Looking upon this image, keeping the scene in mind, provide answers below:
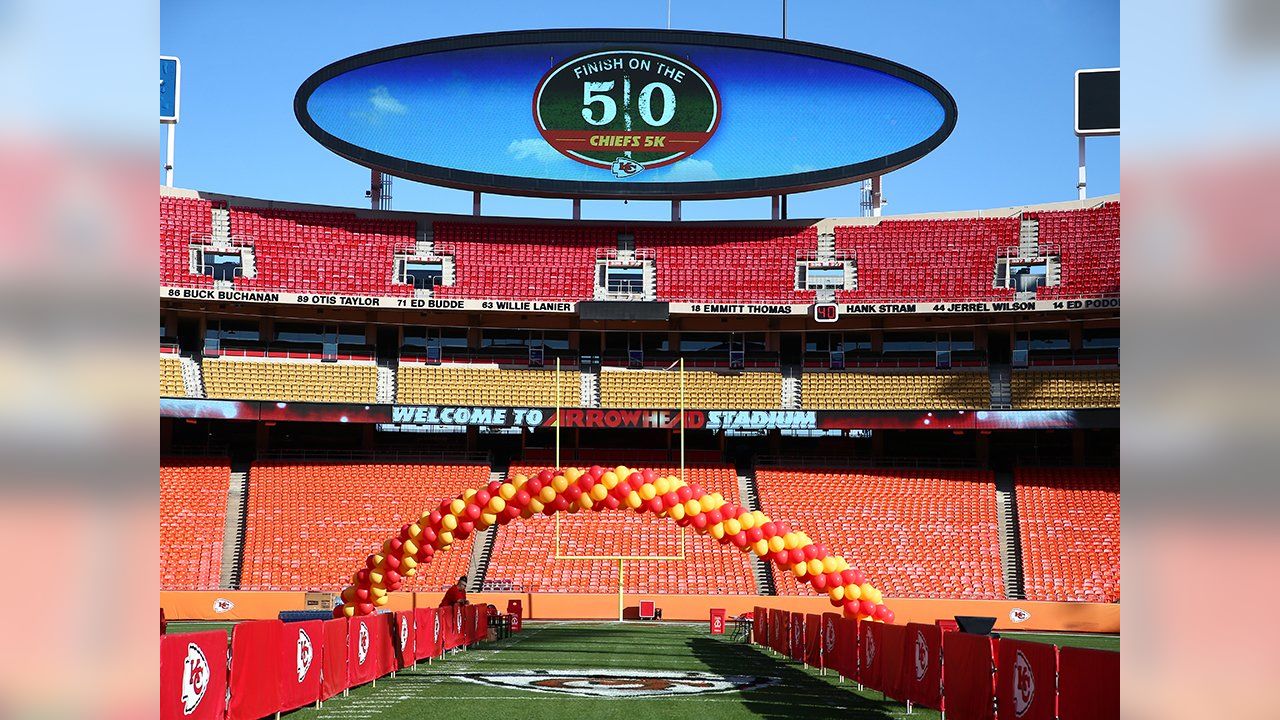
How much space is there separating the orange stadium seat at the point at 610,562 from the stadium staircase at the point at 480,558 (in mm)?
338

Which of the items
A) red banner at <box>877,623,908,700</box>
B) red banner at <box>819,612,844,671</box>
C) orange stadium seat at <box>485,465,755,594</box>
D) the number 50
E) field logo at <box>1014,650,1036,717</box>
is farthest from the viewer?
the number 50

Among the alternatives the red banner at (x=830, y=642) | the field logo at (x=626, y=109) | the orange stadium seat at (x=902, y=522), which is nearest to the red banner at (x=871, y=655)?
the red banner at (x=830, y=642)

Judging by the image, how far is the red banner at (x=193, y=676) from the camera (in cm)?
1046

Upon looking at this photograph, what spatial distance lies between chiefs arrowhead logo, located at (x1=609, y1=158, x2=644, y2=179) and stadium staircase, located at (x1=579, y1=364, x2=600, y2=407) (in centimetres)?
734

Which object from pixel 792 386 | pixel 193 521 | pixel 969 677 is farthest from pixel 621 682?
pixel 792 386

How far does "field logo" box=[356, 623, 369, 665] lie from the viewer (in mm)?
18594

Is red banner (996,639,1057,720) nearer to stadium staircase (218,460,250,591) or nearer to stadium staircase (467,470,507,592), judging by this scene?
stadium staircase (467,470,507,592)

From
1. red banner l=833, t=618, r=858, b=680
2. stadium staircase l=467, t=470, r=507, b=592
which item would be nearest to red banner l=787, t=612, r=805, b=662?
red banner l=833, t=618, r=858, b=680

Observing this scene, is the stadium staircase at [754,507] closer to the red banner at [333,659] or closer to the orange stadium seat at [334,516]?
the orange stadium seat at [334,516]

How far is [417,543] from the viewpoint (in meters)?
25.6

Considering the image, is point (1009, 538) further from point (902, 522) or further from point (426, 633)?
point (426, 633)

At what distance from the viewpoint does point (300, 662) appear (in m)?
15.3
